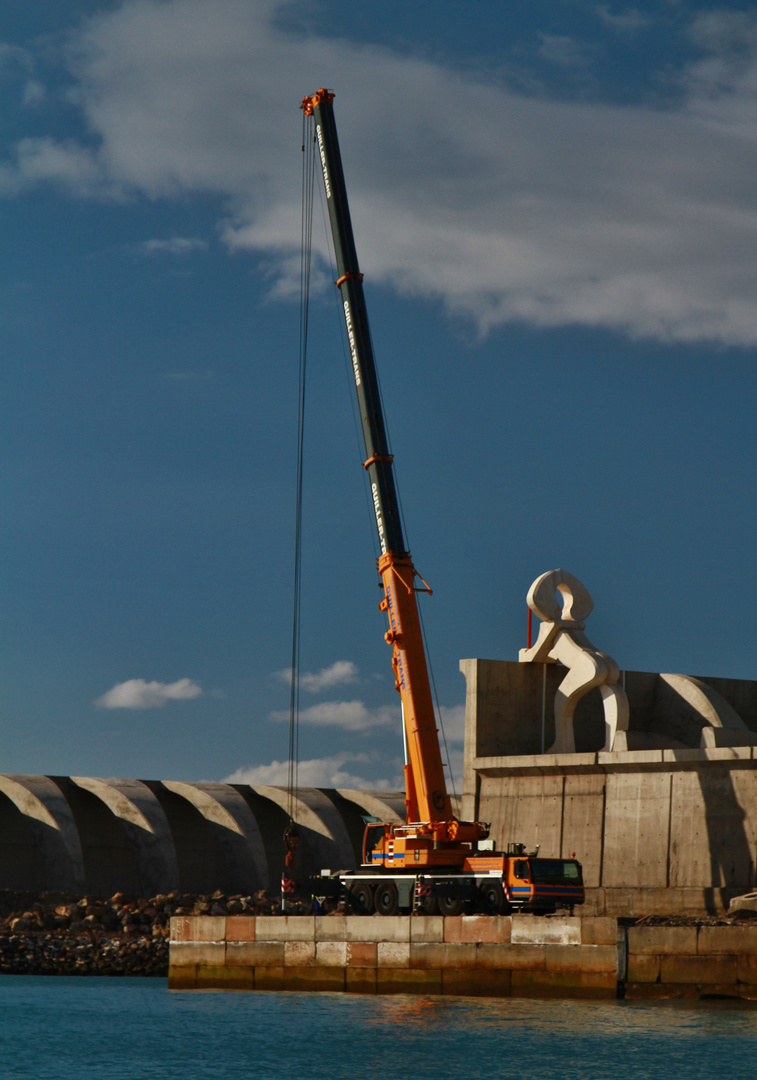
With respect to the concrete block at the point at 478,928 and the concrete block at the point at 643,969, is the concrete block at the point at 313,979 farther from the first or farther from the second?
the concrete block at the point at 643,969

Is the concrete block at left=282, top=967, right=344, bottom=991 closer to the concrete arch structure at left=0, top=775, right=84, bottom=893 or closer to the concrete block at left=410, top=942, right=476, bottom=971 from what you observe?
the concrete block at left=410, top=942, right=476, bottom=971

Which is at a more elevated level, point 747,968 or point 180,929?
point 747,968

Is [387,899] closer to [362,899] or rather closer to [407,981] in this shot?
[362,899]

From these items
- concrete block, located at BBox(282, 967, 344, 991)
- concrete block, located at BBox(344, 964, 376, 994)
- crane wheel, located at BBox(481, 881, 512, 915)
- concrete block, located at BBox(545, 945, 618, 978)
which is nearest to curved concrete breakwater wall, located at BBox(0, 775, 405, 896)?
concrete block, located at BBox(282, 967, 344, 991)

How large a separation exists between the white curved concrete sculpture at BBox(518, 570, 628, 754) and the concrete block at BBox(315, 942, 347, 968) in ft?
29.7

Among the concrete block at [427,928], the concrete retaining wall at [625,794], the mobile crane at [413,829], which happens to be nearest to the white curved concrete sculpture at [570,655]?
the concrete retaining wall at [625,794]

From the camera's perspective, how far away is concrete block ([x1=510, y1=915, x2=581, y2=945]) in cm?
2709

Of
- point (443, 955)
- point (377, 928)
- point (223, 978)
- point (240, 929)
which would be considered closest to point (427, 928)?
point (443, 955)

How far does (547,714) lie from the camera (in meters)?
38.5

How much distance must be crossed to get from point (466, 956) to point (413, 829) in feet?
12.2

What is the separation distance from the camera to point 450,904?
Result: 30.1m

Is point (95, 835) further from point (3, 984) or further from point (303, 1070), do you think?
point (303, 1070)

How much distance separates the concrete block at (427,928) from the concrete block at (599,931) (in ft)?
10.5

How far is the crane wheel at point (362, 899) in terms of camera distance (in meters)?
→ 31.6
